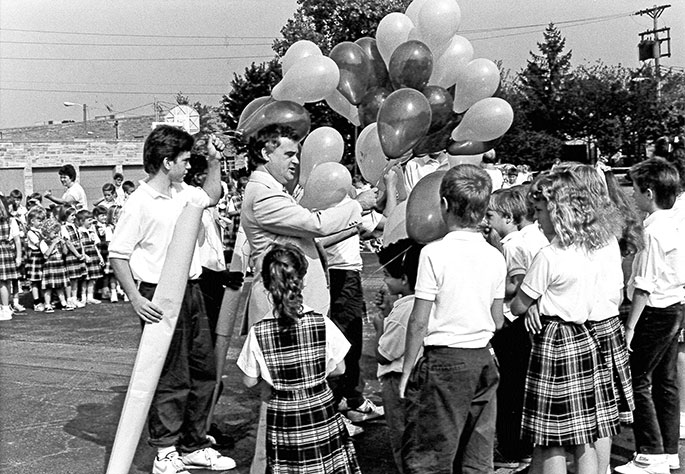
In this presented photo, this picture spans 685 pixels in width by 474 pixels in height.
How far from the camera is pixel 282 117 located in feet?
15.1

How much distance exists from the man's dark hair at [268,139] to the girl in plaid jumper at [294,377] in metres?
0.74

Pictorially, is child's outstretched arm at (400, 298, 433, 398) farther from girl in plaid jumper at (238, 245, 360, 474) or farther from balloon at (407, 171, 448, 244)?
balloon at (407, 171, 448, 244)

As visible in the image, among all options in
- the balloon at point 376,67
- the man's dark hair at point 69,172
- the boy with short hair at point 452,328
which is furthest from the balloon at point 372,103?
the man's dark hair at point 69,172

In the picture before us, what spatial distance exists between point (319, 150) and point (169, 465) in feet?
6.72

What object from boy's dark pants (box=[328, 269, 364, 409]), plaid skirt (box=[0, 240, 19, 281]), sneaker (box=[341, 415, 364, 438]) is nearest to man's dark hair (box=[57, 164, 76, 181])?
plaid skirt (box=[0, 240, 19, 281])

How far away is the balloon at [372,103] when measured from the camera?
5.29m

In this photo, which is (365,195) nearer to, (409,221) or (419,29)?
(409,221)

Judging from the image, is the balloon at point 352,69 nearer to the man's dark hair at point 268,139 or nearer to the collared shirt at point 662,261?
the man's dark hair at point 268,139

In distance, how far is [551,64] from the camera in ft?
171

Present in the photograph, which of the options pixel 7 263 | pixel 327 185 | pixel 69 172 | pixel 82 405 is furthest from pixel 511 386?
pixel 69 172

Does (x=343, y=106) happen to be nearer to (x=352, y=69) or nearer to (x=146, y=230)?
(x=352, y=69)

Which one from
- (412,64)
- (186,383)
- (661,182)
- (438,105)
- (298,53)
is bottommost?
(186,383)

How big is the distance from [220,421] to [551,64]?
50.4 meters

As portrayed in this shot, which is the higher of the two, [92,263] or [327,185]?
[327,185]
